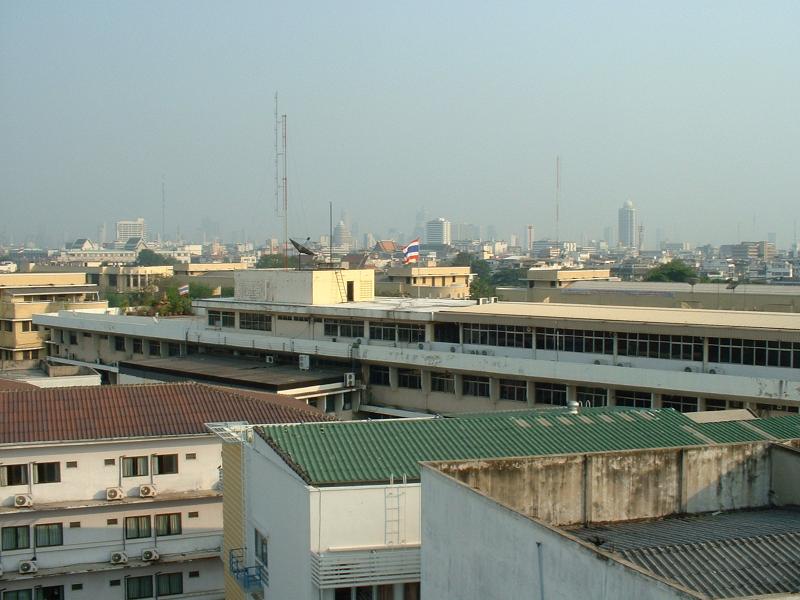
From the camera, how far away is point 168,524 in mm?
15805

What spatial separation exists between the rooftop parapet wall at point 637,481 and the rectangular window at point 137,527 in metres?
7.98

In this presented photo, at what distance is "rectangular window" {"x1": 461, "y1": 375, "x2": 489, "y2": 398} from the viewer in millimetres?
25359

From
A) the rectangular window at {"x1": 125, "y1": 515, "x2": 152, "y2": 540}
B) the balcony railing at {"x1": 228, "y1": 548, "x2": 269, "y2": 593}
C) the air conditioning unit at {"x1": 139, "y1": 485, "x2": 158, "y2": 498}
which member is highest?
the air conditioning unit at {"x1": 139, "y1": 485, "x2": 158, "y2": 498}

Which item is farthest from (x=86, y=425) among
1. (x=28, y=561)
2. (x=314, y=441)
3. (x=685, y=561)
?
(x=685, y=561)

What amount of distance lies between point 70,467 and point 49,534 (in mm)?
1097

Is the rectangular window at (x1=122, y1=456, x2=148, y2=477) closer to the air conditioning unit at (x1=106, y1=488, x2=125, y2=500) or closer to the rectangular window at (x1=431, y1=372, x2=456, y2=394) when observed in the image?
the air conditioning unit at (x1=106, y1=488, x2=125, y2=500)

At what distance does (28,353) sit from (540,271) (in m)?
27.8

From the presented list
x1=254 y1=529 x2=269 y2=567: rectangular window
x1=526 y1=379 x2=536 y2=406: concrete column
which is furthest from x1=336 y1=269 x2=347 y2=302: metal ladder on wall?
x1=254 y1=529 x2=269 y2=567: rectangular window

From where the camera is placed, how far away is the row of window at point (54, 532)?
15000 millimetres

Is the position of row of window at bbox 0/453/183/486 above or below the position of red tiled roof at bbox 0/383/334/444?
below

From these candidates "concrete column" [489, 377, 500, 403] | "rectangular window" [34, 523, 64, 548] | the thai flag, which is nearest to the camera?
"rectangular window" [34, 523, 64, 548]

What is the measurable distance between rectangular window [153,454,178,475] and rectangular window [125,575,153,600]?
177cm

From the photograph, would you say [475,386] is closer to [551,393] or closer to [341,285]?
[551,393]

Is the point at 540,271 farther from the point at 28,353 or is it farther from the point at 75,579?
the point at 75,579
